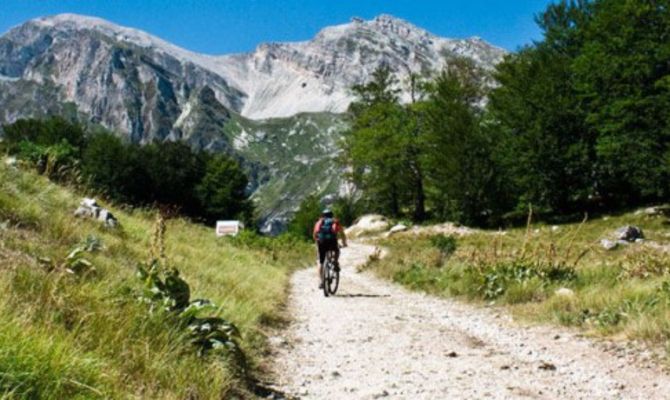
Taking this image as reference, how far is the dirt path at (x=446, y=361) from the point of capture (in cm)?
566

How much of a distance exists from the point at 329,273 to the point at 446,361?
29.3 feet

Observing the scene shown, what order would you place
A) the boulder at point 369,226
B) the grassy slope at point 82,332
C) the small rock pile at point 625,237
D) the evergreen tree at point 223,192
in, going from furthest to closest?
the evergreen tree at point 223,192, the boulder at point 369,226, the small rock pile at point 625,237, the grassy slope at point 82,332

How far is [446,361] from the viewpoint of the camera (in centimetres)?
700

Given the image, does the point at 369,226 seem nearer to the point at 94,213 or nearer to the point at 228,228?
the point at 228,228

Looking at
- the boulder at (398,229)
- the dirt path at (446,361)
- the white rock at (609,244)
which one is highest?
the boulder at (398,229)

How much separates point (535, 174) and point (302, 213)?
34560mm

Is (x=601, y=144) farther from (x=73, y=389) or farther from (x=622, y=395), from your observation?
(x=73, y=389)

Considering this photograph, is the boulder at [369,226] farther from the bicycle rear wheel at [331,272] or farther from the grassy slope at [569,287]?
the bicycle rear wheel at [331,272]

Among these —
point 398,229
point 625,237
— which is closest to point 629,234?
→ point 625,237

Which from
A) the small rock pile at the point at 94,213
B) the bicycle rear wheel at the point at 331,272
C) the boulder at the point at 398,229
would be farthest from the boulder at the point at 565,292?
the boulder at the point at 398,229

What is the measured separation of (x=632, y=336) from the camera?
7.26 meters

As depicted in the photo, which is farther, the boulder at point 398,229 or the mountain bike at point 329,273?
the boulder at point 398,229

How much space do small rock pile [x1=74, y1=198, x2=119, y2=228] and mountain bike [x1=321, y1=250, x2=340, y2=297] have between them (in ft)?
18.7

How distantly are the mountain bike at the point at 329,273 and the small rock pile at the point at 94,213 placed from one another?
224 inches
